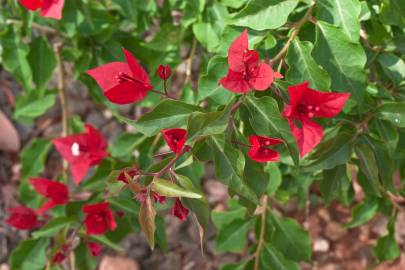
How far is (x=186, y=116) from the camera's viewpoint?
2.90 ft

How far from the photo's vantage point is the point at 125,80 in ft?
2.98

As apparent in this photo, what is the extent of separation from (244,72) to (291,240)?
2.37 feet

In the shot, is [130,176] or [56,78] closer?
[130,176]

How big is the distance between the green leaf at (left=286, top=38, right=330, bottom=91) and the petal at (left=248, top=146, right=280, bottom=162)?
0.54 feet

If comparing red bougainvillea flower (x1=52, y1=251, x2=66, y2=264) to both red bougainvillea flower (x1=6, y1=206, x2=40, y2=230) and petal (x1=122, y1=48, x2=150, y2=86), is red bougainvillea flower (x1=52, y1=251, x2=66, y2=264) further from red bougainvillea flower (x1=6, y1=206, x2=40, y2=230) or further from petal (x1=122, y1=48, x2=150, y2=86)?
petal (x1=122, y1=48, x2=150, y2=86)

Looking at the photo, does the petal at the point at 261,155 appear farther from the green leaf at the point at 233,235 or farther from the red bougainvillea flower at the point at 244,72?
the green leaf at the point at 233,235

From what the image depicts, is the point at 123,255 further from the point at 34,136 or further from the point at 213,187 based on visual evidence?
the point at 34,136

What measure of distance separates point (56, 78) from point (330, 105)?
162cm

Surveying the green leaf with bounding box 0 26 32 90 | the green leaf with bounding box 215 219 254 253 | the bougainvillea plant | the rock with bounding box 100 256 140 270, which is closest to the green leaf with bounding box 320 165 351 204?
the bougainvillea plant

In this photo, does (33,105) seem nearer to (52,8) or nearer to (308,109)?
(52,8)

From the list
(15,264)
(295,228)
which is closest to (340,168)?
(295,228)

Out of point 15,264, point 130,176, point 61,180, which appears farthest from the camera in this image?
point 61,180

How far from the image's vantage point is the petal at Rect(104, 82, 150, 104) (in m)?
0.89

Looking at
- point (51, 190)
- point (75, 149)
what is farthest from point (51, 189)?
point (75, 149)
